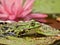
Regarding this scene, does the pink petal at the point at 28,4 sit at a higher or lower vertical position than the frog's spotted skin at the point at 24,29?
higher

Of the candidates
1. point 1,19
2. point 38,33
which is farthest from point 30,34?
point 1,19

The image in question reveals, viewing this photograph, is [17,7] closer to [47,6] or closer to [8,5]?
[8,5]

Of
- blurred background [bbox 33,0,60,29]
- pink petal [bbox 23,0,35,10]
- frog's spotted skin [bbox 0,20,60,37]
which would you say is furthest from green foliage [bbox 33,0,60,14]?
frog's spotted skin [bbox 0,20,60,37]

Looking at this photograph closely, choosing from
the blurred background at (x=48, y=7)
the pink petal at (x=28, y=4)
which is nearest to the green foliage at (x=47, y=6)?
the blurred background at (x=48, y=7)

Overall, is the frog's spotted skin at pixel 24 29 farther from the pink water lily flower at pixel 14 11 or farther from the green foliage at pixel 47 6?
the green foliage at pixel 47 6

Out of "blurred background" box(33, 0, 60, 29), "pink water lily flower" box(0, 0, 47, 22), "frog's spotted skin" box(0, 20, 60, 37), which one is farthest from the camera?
"blurred background" box(33, 0, 60, 29)

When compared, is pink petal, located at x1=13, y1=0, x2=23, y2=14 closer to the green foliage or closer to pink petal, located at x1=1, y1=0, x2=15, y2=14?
pink petal, located at x1=1, y1=0, x2=15, y2=14

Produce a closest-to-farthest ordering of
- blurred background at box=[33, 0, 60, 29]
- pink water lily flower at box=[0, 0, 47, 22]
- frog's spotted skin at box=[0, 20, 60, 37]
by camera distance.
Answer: frog's spotted skin at box=[0, 20, 60, 37]
pink water lily flower at box=[0, 0, 47, 22]
blurred background at box=[33, 0, 60, 29]

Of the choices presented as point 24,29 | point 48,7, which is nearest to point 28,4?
point 24,29
